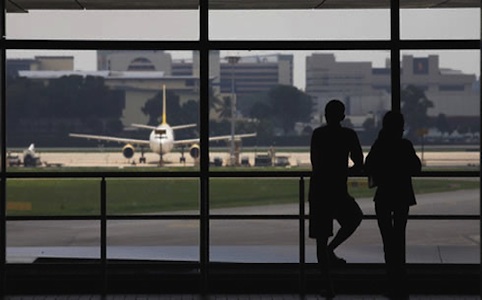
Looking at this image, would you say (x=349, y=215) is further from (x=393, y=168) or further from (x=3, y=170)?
(x=3, y=170)

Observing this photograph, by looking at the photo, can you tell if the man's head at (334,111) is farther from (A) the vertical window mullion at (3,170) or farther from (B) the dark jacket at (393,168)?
(A) the vertical window mullion at (3,170)

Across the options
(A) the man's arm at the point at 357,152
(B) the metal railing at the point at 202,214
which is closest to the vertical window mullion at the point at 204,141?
(B) the metal railing at the point at 202,214

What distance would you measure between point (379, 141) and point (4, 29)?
3093 millimetres

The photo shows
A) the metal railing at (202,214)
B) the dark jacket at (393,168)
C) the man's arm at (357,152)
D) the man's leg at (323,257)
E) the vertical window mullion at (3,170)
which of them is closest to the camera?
the man's arm at (357,152)

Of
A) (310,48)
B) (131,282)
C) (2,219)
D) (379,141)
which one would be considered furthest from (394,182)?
(2,219)

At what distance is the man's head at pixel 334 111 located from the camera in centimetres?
727

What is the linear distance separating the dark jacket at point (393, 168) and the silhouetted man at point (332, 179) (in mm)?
181

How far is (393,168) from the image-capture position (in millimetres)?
7410

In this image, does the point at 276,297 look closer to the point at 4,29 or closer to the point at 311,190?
the point at 311,190

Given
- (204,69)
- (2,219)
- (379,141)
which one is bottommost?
(2,219)

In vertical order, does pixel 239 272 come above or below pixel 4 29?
below

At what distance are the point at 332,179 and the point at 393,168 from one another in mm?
430

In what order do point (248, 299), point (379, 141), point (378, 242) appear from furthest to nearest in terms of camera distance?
point (378, 242), point (248, 299), point (379, 141)

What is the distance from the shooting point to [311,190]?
7.50 m
